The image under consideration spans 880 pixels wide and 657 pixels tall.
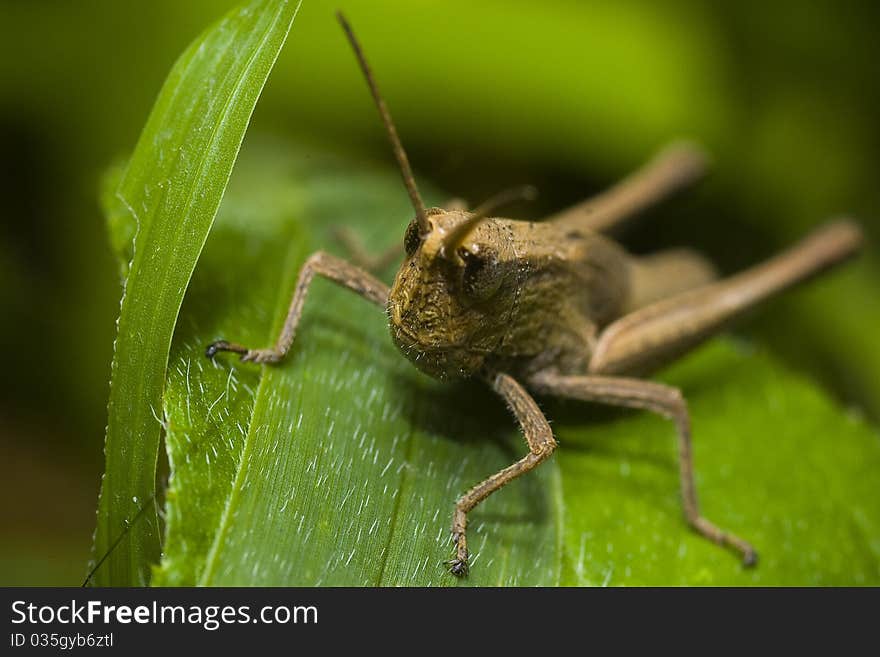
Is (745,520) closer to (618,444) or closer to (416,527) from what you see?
(618,444)

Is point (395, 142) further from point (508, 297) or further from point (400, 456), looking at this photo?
point (400, 456)

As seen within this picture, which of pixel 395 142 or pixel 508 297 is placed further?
pixel 508 297

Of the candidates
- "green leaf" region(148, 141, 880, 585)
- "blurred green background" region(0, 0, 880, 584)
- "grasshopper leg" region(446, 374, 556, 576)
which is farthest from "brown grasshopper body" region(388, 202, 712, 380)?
"blurred green background" region(0, 0, 880, 584)

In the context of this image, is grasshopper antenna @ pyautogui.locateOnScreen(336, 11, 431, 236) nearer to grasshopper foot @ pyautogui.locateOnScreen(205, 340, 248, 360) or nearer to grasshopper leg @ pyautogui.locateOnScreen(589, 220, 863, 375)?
grasshopper foot @ pyautogui.locateOnScreen(205, 340, 248, 360)

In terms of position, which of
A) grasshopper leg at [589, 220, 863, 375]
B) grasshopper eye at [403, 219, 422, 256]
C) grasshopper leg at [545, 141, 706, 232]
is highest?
grasshopper leg at [545, 141, 706, 232]

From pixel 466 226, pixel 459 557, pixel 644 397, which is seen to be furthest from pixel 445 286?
pixel 644 397

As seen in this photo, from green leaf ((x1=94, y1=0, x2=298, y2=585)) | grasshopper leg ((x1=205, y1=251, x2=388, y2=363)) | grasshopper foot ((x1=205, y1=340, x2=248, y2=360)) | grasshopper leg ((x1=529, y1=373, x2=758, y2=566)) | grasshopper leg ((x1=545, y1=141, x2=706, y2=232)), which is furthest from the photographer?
grasshopper leg ((x1=545, y1=141, x2=706, y2=232))
